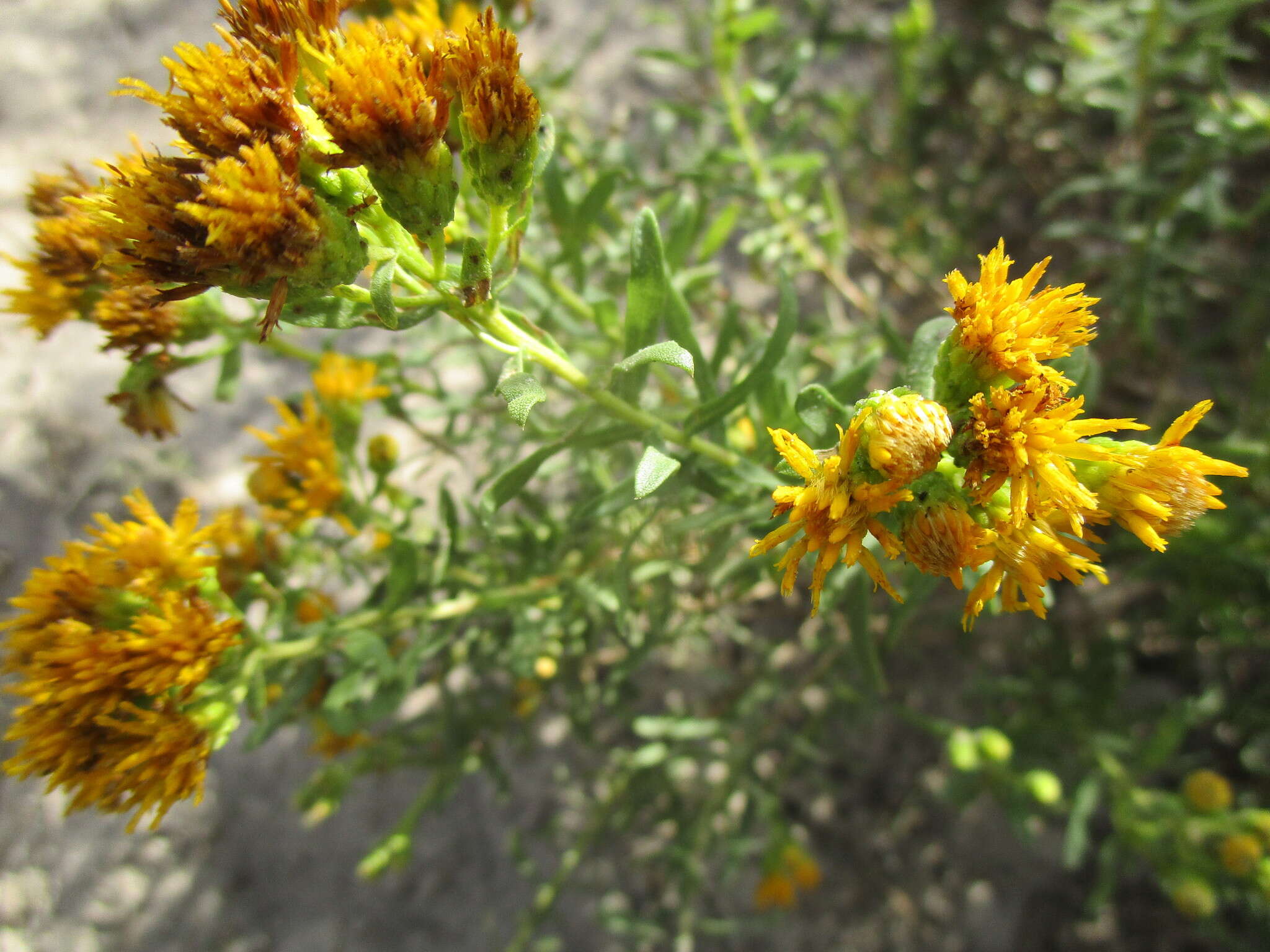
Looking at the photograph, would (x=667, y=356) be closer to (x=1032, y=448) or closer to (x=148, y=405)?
(x=1032, y=448)

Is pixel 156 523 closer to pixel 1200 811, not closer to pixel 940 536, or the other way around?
pixel 940 536

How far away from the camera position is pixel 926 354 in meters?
1.27

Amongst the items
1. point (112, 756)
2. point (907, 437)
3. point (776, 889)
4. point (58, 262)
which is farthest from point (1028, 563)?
point (58, 262)

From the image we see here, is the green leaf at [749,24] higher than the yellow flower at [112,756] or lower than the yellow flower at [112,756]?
higher

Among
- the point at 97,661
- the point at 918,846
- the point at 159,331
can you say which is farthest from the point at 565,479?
the point at 918,846

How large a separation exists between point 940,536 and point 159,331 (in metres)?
1.45

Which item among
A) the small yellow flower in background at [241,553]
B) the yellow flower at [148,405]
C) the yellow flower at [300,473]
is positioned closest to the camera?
the yellow flower at [148,405]

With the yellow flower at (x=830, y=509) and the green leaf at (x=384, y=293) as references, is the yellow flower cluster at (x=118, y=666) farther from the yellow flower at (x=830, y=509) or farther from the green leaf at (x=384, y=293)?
the yellow flower at (x=830, y=509)

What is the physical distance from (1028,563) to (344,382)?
1421 mm

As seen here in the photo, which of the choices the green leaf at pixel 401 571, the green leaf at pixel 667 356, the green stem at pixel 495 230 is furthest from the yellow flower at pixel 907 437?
the green leaf at pixel 401 571

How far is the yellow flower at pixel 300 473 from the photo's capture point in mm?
1621

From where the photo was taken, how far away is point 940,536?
99 centimetres

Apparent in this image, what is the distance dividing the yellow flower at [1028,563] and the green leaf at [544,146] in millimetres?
851

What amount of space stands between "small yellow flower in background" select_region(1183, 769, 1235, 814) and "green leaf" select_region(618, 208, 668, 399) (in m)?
1.77
